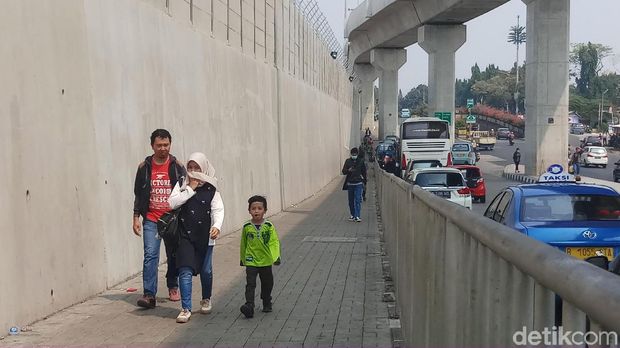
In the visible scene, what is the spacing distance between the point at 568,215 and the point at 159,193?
176 inches

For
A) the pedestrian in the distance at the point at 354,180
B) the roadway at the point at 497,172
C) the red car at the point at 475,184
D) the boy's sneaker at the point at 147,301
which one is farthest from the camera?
the roadway at the point at 497,172

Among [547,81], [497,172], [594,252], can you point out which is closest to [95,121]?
[594,252]

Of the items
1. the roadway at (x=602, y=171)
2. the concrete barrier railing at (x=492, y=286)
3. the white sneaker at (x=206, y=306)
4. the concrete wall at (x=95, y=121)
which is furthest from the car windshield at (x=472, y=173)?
the concrete barrier railing at (x=492, y=286)

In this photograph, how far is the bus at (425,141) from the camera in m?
38.5

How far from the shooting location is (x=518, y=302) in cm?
239

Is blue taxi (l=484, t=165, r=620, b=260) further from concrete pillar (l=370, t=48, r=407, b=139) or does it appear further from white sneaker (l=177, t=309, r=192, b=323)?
concrete pillar (l=370, t=48, r=407, b=139)

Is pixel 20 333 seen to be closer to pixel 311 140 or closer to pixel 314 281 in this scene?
pixel 314 281

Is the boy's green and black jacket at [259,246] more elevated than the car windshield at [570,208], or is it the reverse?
the car windshield at [570,208]

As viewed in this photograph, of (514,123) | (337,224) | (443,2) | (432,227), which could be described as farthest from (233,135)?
(514,123)

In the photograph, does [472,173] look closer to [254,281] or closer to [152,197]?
[254,281]

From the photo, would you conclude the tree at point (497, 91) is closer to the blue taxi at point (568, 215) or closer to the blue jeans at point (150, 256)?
the blue taxi at point (568, 215)

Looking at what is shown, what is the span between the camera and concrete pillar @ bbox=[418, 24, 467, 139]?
48.0m

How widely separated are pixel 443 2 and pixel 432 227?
128 ft

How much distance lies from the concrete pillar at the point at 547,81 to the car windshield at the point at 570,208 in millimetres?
29509
